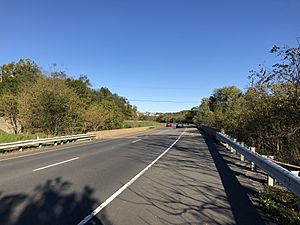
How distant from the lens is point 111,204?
604cm

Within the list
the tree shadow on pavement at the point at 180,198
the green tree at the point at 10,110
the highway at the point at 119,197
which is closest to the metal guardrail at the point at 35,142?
the highway at the point at 119,197

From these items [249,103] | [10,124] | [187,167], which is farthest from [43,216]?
[10,124]

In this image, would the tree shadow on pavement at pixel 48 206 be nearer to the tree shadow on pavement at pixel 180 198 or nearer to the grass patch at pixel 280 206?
the tree shadow on pavement at pixel 180 198

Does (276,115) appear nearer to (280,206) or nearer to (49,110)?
(280,206)

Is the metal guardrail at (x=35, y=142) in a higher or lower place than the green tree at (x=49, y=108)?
lower

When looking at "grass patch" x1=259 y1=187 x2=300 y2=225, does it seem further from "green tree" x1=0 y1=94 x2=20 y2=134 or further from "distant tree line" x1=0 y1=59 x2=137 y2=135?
"green tree" x1=0 y1=94 x2=20 y2=134

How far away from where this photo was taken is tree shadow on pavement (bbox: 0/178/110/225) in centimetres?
506

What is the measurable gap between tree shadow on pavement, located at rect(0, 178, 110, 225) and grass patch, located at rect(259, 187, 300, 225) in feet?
10.2

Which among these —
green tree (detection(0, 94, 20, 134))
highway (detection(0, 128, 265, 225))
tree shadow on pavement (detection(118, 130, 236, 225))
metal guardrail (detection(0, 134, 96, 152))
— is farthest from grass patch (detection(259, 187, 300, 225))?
green tree (detection(0, 94, 20, 134))

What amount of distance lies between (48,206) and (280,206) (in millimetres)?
4795

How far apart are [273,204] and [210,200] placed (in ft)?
4.25

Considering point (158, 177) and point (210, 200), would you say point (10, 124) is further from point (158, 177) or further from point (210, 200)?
point (210, 200)

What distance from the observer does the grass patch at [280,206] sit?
200 inches

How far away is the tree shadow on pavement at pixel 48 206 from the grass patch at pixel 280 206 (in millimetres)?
3104
